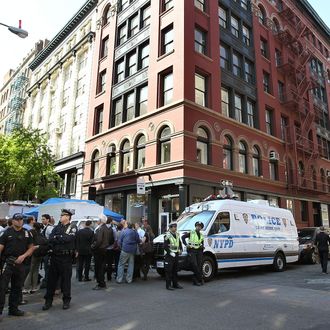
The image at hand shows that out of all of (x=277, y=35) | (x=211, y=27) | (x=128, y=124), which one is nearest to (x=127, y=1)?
(x=211, y=27)

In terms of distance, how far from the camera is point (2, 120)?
61.8m

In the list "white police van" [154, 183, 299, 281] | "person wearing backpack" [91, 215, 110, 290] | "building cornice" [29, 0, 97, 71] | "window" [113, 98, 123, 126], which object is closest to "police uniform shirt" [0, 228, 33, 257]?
"person wearing backpack" [91, 215, 110, 290]

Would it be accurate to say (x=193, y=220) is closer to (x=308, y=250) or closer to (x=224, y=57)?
(x=308, y=250)

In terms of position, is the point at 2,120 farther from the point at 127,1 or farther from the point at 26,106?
the point at 127,1

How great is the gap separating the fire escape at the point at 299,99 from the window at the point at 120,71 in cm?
1452

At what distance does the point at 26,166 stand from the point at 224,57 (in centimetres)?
1775

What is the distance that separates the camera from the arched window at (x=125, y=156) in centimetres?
2437

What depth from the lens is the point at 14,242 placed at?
6.84 meters

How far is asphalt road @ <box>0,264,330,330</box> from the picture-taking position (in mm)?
6102

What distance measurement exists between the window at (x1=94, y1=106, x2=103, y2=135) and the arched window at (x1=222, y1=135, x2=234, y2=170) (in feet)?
36.6

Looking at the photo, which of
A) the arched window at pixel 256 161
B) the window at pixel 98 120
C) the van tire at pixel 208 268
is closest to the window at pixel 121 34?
the window at pixel 98 120

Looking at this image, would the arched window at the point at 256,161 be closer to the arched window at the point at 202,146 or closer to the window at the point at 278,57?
the arched window at the point at 202,146

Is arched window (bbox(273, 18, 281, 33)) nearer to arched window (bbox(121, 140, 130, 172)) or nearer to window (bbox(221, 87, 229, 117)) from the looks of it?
window (bbox(221, 87, 229, 117))

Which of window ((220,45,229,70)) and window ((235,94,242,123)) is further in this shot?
window ((235,94,242,123))
